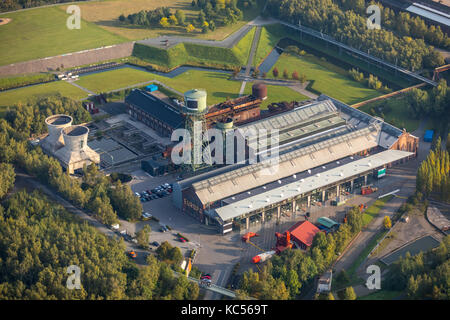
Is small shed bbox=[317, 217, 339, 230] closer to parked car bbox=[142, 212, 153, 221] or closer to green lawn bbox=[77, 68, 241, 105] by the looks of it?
parked car bbox=[142, 212, 153, 221]

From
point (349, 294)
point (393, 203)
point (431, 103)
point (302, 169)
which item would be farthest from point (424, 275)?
point (431, 103)

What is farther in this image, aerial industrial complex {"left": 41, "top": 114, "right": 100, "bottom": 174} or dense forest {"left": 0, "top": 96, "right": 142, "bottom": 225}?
aerial industrial complex {"left": 41, "top": 114, "right": 100, "bottom": 174}

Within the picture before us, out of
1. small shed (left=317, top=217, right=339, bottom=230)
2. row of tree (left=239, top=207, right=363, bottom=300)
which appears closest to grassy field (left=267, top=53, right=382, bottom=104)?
small shed (left=317, top=217, right=339, bottom=230)

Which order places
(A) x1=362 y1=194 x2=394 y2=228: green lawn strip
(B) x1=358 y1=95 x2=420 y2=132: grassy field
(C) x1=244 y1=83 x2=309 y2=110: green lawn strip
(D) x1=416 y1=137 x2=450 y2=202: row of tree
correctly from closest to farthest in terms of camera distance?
(A) x1=362 y1=194 x2=394 y2=228: green lawn strip < (D) x1=416 y1=137 x2=450 y2=202: row of tree < (B) x1=358 y1=95 x2=420 y2=132: grassy field < (C) x1=244 y1=83 x2=309 y2=110: green lawn strip

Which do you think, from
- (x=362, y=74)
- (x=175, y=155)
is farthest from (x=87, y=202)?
(x=362, y=74)

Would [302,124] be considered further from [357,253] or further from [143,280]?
[143,280]

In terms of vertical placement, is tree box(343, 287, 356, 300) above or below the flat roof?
below

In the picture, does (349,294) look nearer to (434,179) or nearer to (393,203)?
(393,203)
